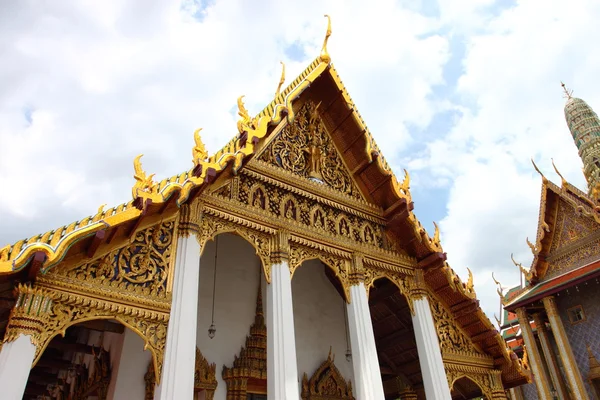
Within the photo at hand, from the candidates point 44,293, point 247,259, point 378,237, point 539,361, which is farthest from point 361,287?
point 539,361

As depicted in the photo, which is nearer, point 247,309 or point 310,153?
point 310,153

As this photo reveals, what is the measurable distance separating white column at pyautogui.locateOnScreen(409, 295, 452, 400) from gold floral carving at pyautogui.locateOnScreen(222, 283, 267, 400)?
7.74 ft

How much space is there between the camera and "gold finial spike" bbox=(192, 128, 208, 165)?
16.8 feet

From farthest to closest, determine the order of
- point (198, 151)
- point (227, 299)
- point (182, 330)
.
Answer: point (227, 299)
point (198, 151)
point (182, 330)

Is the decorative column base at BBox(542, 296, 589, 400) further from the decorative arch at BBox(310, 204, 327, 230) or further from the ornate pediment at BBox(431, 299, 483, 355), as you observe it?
the decorative arch at BBox(310, 204, 327, 230)

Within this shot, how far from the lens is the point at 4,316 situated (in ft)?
13.8

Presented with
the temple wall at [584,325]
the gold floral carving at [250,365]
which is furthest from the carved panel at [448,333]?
the temple wall at [584,325]

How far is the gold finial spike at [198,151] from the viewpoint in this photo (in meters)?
5.12

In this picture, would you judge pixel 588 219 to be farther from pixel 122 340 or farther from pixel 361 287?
pixel 122 340

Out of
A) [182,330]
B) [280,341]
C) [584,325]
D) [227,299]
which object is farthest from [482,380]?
[584,325]

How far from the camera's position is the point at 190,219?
531 centimetres

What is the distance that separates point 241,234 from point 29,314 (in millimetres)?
2546

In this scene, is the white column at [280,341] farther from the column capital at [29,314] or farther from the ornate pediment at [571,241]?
the ornate pediment at [571,241]

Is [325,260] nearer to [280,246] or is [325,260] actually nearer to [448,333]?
[280,246]
